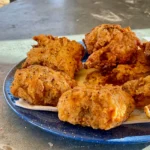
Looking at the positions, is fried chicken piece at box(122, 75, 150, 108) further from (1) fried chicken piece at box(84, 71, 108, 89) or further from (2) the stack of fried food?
(1) fried chicken piece at box(84, 71, 108, 89)

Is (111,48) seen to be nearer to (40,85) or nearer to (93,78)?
(93,78)

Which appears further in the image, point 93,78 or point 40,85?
point 93,78

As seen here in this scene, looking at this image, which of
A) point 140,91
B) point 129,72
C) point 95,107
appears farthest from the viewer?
point 129,72

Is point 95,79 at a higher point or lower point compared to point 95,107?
lower

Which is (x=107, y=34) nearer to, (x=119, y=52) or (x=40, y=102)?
(x=119, y=52)

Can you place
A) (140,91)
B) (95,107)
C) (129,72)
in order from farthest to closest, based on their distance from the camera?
(129,72) → (140,91) → (95,107)

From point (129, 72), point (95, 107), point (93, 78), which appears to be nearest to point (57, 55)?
point (93, 78)

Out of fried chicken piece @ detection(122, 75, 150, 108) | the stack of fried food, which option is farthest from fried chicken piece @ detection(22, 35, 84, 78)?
fried chicken piece @ detection(122, 75, 150, 108)

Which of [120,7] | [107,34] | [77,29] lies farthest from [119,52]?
[120,7]
